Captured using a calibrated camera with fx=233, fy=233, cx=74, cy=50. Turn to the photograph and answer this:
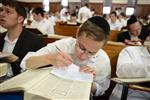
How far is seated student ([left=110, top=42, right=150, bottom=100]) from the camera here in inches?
67.4

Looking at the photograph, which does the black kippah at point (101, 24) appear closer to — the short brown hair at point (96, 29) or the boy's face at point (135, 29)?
the short brown hair at point (96, 29)

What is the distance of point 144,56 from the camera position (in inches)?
78.0

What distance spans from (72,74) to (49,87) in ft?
0.71

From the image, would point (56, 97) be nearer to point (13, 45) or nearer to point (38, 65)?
point (38, 65)

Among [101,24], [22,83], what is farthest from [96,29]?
[22,83]

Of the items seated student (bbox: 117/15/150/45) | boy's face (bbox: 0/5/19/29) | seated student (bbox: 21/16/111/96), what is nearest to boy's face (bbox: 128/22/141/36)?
seated student (bbox: 117/15/150/45)

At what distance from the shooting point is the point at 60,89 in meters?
0.86

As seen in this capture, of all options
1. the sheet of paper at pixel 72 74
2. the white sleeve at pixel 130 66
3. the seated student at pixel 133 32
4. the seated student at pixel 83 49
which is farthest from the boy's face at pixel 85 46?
the seated student at pixel 133 32

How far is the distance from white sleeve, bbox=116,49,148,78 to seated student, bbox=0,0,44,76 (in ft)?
2.46

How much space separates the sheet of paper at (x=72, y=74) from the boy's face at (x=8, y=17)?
1119 millimetres

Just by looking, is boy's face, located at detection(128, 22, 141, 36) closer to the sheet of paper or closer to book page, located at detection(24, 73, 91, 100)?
the sheet of paper

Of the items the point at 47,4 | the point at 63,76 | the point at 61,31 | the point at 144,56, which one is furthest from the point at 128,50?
the point at 47,4

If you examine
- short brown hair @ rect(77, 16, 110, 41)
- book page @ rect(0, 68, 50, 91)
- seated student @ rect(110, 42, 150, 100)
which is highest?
short brown hair @ rect(77, 16, 110, 41)

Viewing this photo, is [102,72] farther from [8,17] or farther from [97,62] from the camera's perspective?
[8,17]
